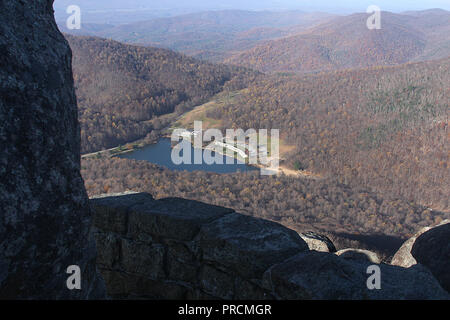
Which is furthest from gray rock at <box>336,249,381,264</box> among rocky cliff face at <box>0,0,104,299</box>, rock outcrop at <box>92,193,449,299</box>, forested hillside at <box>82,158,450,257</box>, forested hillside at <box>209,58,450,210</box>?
forested hillside at <box>209,58,450,210</box>

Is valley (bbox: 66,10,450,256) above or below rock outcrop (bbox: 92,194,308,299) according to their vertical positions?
below

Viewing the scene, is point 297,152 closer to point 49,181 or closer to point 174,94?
point 174,94

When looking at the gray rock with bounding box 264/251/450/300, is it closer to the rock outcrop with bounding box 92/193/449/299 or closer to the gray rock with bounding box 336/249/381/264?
the rock outcrop with bounding box 92/193/449/299

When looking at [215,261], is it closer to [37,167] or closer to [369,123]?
[37,167]

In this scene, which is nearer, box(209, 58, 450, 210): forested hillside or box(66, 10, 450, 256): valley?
box(66, 10, 450, 256): valley

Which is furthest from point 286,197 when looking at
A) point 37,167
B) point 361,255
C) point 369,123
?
point 37,167

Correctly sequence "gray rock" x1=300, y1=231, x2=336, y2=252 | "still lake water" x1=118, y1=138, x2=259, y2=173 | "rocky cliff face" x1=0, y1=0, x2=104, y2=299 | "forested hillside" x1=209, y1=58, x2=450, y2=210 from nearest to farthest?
"rocky cliff face" x1=0, y1=0, x2=104, y2=299, "gray rock" x1=300, y1=231, x2=336, y2=252, "still lake water" x1=118, y1=138, x2=259, y2=173, "forested hillside" x1=209, y1=58, x2=450, y2=210

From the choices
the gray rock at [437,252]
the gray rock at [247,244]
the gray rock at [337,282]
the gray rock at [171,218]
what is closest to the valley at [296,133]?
the gray rock at [437,252]
